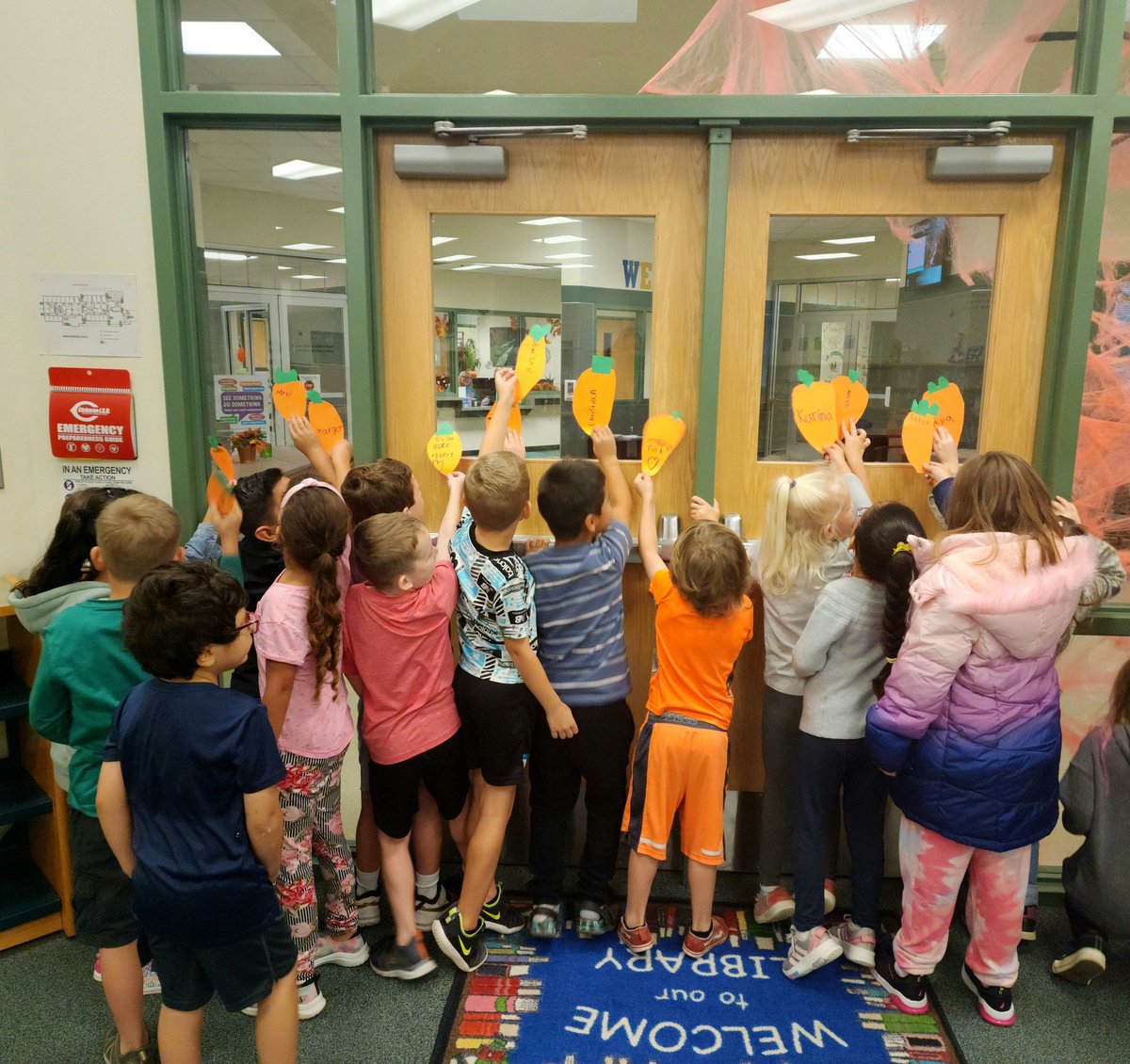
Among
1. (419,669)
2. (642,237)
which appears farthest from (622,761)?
(642,237)

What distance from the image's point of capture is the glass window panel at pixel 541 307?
7.54 feet

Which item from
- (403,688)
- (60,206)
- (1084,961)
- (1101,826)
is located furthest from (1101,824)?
(60,206)

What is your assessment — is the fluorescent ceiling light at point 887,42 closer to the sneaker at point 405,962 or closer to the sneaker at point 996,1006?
the sneaker at point 996,1006

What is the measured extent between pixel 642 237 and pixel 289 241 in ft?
3.57

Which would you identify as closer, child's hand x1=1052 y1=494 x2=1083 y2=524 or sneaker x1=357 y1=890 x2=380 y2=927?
child's hand x1=1052 y1=494 x2=1083 y2=524

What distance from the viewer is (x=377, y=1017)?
6.17 ft

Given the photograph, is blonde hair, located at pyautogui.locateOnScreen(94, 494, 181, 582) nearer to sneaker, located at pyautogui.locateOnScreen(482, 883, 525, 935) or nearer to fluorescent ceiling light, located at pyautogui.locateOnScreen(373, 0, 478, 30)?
sneaker, located at pyautogui.locateOnScreen(482, 883, 525, 935)

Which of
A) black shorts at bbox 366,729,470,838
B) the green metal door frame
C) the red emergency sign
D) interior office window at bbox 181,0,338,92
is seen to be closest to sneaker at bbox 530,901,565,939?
black shorts at bbox 366,729,470,838

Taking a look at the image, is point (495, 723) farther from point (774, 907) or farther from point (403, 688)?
point (774, 907)

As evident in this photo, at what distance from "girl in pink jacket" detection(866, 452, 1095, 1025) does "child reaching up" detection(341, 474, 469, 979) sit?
3.30ft

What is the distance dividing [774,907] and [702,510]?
3.62 feet

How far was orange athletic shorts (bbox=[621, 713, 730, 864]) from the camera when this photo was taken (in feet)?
6.46

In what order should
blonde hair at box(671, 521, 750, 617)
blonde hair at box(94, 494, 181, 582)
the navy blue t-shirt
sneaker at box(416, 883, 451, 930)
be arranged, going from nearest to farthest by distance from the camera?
1. the navy blue t-shirt
2. blonde hair at box(94, 494, 181, 582)
3. blonde hair at box(671, 521, 750, 617)
4. sneaker at box(416, 883, 451, 930)

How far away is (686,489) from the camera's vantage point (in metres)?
2.38
